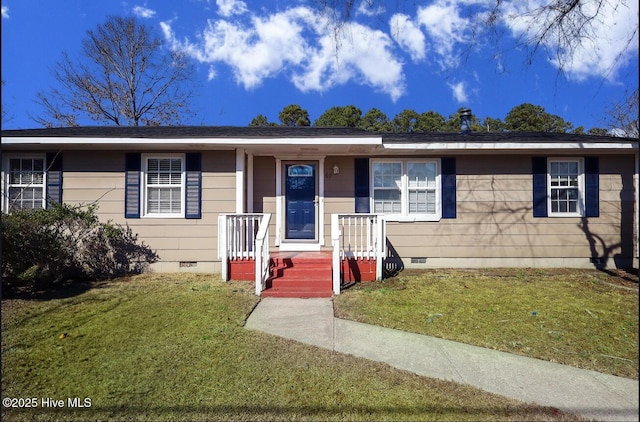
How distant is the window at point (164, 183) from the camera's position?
22.7ft

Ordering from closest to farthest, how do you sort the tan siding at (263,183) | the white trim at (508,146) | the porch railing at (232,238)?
the porch railing at (232,238) < the white trim at (508,146) < the tan siding at (263,183)

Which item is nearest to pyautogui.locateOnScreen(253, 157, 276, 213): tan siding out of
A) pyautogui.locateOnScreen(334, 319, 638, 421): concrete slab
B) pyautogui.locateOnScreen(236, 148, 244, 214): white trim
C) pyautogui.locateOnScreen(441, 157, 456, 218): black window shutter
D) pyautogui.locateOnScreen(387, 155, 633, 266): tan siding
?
pyautogui.locateOnScreen(236, 148, 244, 214): white trim

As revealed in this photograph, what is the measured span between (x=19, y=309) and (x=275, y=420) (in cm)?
434

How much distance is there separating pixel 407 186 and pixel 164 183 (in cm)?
533

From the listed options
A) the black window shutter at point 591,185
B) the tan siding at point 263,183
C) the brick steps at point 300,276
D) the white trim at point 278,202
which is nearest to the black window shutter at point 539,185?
the black window shutter at point 591,185

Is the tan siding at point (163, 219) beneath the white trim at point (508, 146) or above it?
beneath

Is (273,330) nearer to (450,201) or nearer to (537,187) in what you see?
(450,201)

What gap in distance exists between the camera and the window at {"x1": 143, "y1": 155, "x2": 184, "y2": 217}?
6906mm

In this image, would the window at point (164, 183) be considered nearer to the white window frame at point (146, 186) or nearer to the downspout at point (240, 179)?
the white window frame at point (146, 186)

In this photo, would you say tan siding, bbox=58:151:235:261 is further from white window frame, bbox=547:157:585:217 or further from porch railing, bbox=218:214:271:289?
white window frame, bbox=547:157:585:217

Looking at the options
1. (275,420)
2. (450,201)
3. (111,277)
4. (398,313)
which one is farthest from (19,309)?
(450,201)

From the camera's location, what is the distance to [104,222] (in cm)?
676

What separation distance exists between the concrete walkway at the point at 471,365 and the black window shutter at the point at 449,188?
4.22 m

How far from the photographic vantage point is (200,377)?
2746 millimetres
